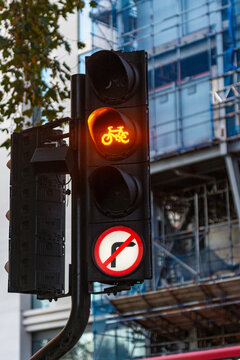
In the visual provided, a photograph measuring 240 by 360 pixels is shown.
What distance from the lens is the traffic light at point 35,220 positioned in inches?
163

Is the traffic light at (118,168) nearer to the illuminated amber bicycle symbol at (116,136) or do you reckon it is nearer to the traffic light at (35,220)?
the illuminated amber bicycle symbol at (116,136)

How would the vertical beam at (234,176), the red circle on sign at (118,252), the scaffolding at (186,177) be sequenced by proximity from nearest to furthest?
the red circle on sign at (118,252)
the vertical beam at (234,176)
the scaffolding at (186,177)

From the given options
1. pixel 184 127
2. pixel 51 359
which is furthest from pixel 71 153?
pixel 184 127

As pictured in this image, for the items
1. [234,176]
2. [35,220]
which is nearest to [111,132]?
[35,220]

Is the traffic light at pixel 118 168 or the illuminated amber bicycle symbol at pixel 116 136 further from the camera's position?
the illuminated amber bicycle symbol at pixel 116 136

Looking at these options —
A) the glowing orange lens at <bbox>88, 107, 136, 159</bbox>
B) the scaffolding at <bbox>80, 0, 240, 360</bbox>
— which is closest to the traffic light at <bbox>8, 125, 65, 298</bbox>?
the glowing orange lens at <bbox>88, 107, 136, 159</bbox>

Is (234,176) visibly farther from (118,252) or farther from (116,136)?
(118,252)

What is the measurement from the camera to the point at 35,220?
4219 millimetres

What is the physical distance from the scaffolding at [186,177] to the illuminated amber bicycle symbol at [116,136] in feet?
65.0

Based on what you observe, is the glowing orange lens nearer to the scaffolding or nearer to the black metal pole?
the black metal pole

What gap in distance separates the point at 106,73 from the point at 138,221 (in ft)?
2.46

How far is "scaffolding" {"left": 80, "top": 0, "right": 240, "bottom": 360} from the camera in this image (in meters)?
24.5

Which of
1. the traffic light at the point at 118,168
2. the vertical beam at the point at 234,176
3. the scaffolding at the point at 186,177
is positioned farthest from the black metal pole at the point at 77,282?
the vertical beam at the point at 234,176

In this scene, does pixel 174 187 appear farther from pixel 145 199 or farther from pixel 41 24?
pixel 145 199
